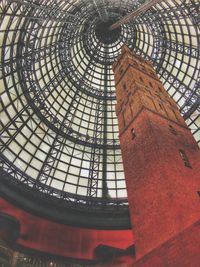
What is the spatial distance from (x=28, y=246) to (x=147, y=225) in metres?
13.2

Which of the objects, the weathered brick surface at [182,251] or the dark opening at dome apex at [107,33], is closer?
the weathered brick surface at [182,251]

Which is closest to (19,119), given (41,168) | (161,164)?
(41,168)

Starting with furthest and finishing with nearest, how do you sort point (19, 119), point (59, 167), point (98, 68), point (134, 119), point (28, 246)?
point (98, 68) < point (59, 167) < point (19, 119) < point (28, 246) < point (134, 119)

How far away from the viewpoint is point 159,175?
43.9 ft

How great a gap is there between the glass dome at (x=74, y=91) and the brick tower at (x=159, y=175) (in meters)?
9.21

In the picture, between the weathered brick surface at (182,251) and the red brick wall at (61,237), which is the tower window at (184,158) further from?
the red brick wall at (61,237)

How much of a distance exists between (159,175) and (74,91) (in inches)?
885

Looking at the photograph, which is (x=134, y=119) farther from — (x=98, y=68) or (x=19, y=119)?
(x=98, y=68)

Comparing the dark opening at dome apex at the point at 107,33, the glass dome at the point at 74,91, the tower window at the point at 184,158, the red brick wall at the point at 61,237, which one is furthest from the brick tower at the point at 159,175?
the dark opening at dome apex at the point at 107,33

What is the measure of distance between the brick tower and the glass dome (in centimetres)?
921

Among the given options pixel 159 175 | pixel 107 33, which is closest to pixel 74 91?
pixel 107 33

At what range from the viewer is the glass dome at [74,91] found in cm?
2416

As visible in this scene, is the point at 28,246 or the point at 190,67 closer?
the point at 28,246

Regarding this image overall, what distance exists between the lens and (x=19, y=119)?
1072 inches
